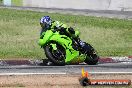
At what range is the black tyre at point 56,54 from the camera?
43.5 feet

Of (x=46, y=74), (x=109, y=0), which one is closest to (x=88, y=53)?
(x=46, y=74)

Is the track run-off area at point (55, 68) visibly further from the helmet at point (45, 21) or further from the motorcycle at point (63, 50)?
the helmet at point (45, 21)

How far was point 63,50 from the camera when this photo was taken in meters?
13.5

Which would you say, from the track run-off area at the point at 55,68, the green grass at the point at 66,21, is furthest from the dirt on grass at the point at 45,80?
the green grass at the point at 66,21

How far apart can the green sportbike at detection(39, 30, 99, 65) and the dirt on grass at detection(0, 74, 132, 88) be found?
143cm

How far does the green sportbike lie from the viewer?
13.3 m

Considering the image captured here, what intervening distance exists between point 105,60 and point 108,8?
23510 millimetres

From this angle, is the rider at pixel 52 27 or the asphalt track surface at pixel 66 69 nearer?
the asphalt track surface at pixel 66 69

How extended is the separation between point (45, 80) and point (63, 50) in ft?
7.77

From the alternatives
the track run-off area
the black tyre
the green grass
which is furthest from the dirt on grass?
the green grass

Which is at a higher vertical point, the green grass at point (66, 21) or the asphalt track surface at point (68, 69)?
the asphalt track surface at point (68, 69)

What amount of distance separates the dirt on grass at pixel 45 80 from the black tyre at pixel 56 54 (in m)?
1.36

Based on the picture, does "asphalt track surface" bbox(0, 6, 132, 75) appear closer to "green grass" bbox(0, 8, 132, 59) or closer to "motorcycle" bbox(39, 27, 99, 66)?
"motorcycle" bbox(39, 27, 99, 66)

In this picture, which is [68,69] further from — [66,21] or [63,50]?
[66,21]
